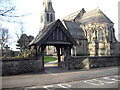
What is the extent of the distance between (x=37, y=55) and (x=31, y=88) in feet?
→ 25.3

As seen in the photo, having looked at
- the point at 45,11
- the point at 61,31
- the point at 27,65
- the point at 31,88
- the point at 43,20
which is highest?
the point at 45,11

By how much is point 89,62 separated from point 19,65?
10.3 m

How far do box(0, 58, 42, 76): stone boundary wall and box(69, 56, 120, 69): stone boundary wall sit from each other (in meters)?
5.15

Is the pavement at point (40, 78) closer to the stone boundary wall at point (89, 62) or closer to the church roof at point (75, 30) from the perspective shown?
the stone boundary wall at point (89, 62)

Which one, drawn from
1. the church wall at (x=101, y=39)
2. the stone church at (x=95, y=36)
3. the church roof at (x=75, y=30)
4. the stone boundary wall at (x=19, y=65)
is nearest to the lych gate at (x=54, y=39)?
the stone boundary wall at (x=19, y=65)

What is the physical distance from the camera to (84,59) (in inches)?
734

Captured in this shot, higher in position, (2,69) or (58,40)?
(58,40)

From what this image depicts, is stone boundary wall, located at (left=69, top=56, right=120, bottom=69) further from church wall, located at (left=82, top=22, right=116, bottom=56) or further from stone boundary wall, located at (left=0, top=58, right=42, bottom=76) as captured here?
church wall, located at (left=82, top=22, right=116, bottom=56)

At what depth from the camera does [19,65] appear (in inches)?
556

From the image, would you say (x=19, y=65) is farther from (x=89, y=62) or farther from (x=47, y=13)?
(x=47, y=13)

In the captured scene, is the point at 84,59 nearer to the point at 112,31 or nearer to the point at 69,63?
the point at 69,63

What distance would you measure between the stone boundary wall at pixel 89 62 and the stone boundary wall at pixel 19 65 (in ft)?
16.9

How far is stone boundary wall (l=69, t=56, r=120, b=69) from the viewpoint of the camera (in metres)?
17.8

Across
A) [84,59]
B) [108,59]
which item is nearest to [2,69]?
[84,59]
